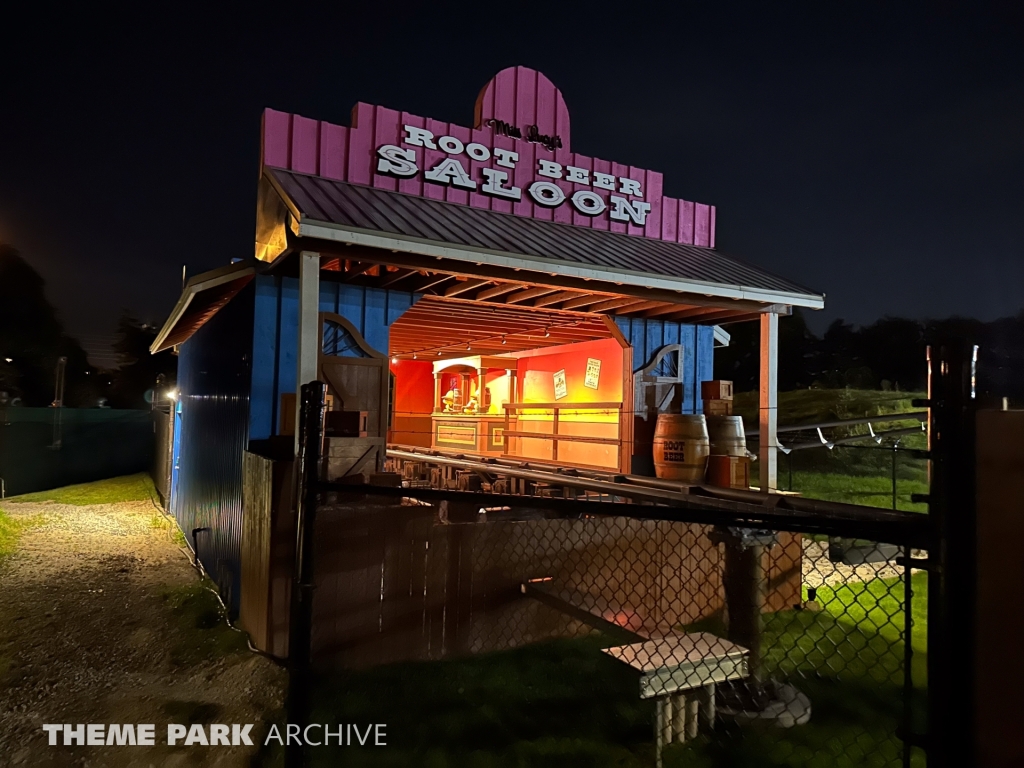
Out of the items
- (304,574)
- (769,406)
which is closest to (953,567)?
(304,574)

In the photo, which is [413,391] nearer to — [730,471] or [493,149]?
[493,149]

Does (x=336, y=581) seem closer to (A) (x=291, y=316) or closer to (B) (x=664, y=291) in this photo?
(A) (x=291, y=316)

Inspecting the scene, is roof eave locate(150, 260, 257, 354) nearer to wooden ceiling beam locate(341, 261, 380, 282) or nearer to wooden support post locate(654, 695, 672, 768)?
wooden ceiling beam locate(341, 261, 380, 282)

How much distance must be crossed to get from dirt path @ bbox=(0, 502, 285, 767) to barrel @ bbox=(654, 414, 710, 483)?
525cm

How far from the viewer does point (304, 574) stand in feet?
9.50

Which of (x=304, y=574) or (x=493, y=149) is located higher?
(x=493, y=149)

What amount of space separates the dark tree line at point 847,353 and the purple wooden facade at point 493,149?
28.5 metres

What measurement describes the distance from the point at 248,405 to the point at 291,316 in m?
1.19

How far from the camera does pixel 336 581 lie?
5883 mm

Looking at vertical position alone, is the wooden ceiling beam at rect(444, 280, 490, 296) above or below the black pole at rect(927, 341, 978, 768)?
above

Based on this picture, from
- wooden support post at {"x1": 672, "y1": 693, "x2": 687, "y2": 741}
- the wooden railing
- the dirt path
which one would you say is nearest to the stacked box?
the wooden railing

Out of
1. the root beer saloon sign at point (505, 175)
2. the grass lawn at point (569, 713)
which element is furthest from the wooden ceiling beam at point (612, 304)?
the grass lawn at point (569, 713)

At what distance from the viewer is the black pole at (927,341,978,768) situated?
1771mm

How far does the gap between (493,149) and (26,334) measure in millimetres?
36868
